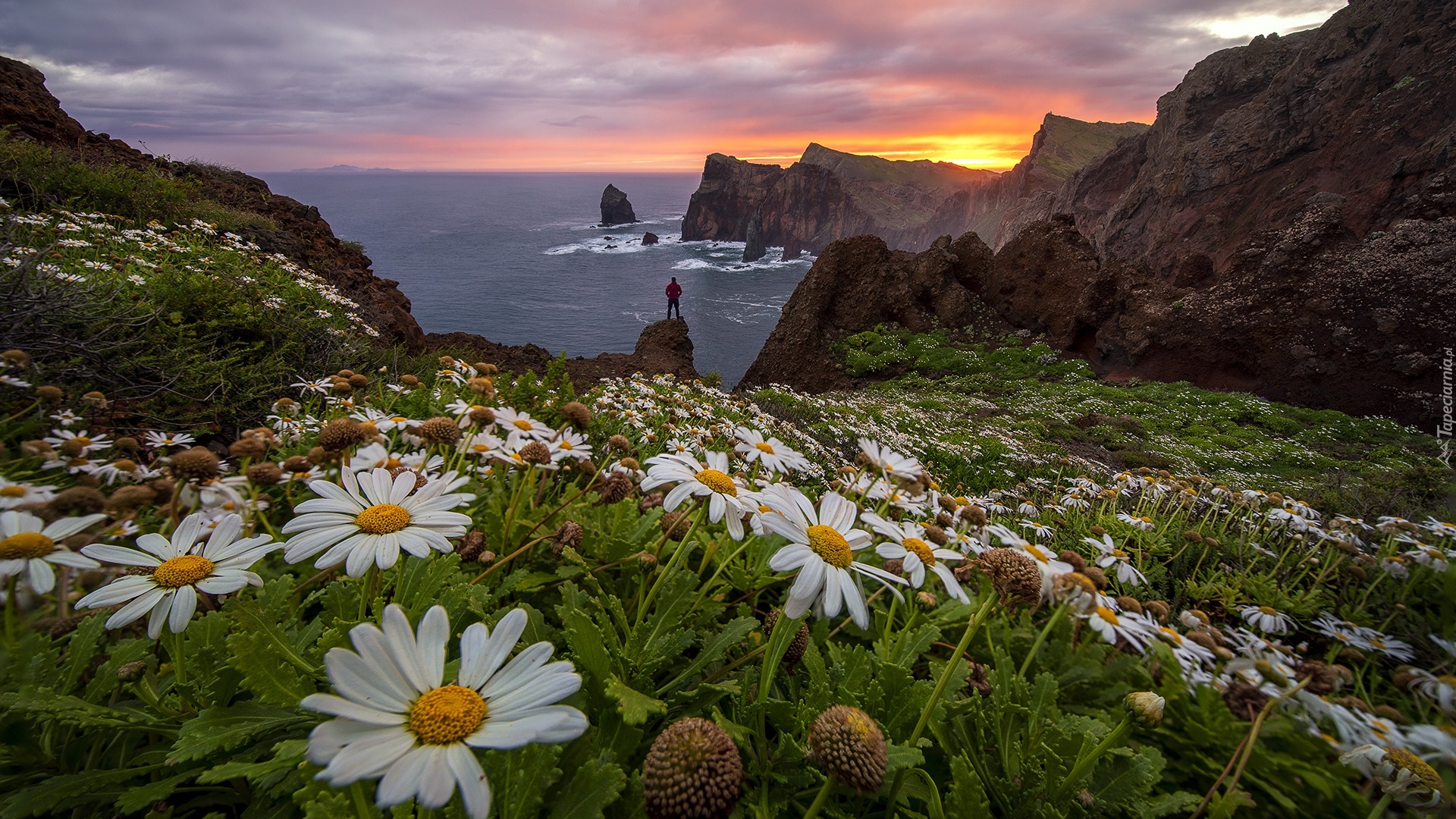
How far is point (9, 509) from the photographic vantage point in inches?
39.2

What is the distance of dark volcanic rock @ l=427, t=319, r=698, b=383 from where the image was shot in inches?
416

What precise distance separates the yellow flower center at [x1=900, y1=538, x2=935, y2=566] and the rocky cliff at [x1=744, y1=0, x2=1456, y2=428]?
670 inches

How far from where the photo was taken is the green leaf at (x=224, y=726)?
91 cm

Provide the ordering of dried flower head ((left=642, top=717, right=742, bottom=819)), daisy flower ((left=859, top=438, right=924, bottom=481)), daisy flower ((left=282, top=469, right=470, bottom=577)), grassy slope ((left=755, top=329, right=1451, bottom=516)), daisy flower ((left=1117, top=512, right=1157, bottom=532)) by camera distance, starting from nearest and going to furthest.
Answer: dried flower head ((left=642, top=717, right=742, bottom=819))
daisy flower ((left=282, top=469, right=470, bottom=577))
daisy flower ((left=859, top=438, right=924, bottom=481))
daisy flower ((left=1117, top=512, right=1157, bottom=532))
grassy slope ((left=755, top=329, right=1451, bottom=516))

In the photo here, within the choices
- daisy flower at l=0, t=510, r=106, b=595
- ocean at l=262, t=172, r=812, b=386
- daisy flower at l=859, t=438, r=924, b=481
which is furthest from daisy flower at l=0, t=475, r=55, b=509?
ocean at l=262, t=172, r=812, b=386

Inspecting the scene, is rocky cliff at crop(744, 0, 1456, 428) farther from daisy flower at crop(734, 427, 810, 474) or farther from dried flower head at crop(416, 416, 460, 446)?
dried flower head at crop(416, 416, 460, 446)

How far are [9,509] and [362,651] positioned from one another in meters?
0.88

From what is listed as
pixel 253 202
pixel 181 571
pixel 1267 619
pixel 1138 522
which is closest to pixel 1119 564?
pixel 1267 619

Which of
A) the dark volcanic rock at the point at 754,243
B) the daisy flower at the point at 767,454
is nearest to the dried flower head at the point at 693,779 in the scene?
the daisy flower at the point at 767,454

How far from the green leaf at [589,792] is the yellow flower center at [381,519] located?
0.56 m

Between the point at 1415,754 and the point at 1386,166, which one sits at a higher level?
the point at 1386,166

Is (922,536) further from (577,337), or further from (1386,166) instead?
(1386,166)

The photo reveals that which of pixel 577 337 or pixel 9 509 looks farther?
pixel 577 337

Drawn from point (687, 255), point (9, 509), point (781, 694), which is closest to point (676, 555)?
point (781, 694)
